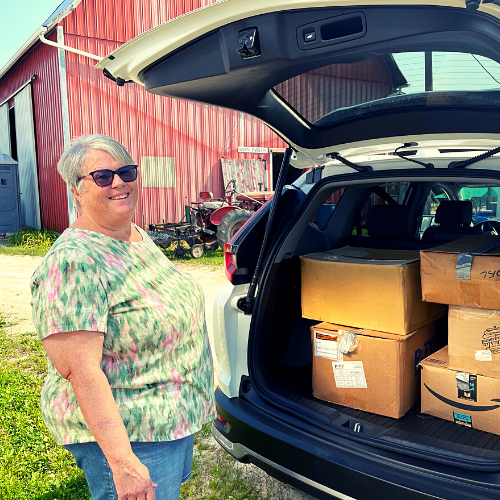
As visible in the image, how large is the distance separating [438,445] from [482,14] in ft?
5.21

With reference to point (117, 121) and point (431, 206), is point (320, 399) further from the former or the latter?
point (117, 121)

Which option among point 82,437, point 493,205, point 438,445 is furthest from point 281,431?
point 493,205

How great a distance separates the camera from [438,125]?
2021 millimetres

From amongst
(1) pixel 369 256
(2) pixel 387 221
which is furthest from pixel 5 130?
(1) pixel 369 256

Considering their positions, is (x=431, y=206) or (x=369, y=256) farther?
(x=431, y=206)

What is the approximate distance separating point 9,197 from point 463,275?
557 inches

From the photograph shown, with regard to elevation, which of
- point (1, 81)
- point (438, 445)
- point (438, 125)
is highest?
point (1, 81)

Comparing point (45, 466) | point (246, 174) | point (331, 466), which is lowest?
point (45, 466)

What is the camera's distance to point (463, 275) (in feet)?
7.04

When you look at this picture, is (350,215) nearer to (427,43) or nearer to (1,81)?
(427,43)

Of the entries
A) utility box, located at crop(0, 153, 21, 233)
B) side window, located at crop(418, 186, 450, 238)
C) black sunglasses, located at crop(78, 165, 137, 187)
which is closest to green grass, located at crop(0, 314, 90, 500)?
black sunglasses, located at crop(78, 165, 137, 187)

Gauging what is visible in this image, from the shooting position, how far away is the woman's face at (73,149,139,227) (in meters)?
1.46

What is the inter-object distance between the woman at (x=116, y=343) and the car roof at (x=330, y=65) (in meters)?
0.42

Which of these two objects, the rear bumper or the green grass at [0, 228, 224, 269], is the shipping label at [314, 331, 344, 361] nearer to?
the rear bumper
